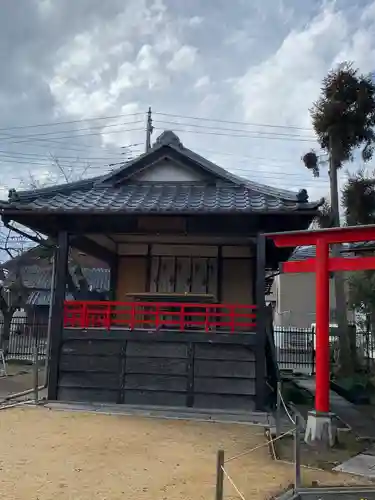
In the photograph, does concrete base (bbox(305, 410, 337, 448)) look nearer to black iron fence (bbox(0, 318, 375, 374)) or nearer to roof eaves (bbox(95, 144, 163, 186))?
roof eaves (bbox(95, 144, 163, 186))

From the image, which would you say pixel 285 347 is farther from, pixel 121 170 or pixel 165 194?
pixel 121 170

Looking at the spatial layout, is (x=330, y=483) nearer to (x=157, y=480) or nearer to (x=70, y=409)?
(x=157, y=480)

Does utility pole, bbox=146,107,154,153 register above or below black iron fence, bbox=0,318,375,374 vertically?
above

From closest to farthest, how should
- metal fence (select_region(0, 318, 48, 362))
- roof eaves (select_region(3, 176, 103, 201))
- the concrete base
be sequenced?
the concrete base, roof eaves (select_region(3, 176, 103, 201)), metal fence (select_region(0, 318, 48, 362))

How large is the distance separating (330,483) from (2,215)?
8.61m

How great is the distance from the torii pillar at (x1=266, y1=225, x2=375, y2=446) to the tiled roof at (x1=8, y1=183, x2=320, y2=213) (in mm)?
1758

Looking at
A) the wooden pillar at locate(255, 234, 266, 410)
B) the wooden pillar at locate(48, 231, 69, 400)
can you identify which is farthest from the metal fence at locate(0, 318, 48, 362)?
the wooden pillar at locate(255, 234, 266, 410)

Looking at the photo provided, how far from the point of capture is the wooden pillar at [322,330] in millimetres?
8016

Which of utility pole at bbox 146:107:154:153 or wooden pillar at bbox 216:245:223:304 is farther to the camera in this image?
utility pole at bbox 146:107:154:153

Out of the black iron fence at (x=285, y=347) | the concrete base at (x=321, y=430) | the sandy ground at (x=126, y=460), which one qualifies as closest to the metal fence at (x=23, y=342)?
the black iron fence at (x=285, y=347)

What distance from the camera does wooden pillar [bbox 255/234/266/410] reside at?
400 inches

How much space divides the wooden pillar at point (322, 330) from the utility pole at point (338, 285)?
7.19 metres

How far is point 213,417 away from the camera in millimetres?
9609

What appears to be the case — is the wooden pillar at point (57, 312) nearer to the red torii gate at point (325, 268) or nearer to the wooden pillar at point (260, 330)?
the wooden pillar at point (260, 330)
